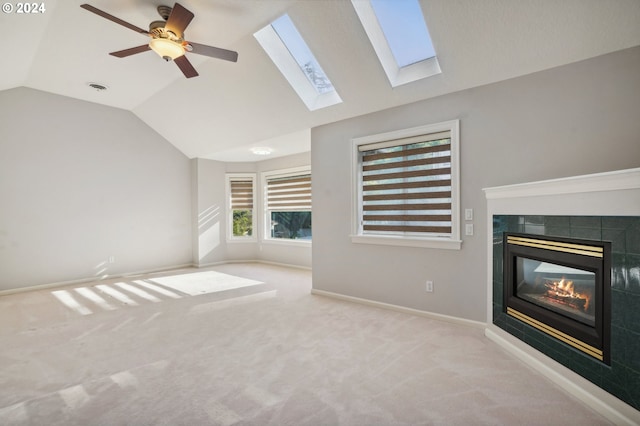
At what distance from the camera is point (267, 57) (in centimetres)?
356

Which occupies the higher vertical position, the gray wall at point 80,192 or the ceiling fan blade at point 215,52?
the ceiling fan blade at point 215,52

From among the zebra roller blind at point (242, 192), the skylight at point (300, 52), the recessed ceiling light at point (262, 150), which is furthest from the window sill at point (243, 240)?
the skylight at point (300, 52)

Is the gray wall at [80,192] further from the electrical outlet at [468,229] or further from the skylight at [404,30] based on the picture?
the electrical outlet at [468,229]

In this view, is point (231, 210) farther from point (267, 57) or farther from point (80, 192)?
Result: point (267, 57)

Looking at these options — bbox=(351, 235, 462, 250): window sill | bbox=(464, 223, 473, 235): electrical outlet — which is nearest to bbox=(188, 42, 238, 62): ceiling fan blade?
bbox=(351, 235, 462, 250): window sill

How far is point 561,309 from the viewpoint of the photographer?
220cm

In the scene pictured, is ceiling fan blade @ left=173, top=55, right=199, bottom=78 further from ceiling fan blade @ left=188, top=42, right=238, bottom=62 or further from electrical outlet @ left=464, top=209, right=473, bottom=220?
electrical outlet @ left=464, top=209, right=473, bottom=220

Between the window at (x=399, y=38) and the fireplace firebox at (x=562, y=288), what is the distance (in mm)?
1946

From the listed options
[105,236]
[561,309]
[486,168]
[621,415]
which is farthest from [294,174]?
[621,415]

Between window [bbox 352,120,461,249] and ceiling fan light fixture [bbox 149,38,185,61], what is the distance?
221 centimetres

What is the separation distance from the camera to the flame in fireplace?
2.04 metres

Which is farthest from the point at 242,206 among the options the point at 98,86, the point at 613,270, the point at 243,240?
the point at 613,270

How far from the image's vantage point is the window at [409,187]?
3314 mm

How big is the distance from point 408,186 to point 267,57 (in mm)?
2248
